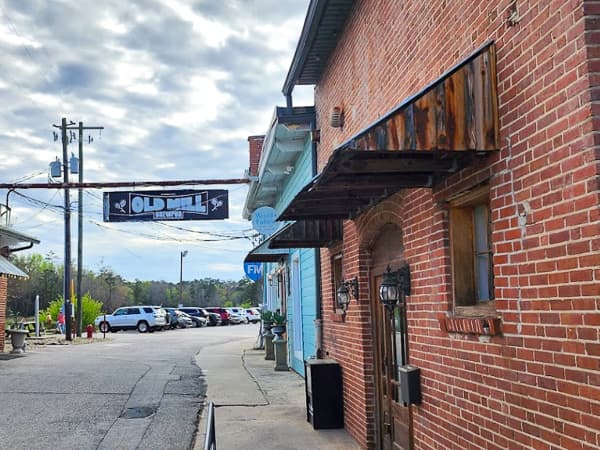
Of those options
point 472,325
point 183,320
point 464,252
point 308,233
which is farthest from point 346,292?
point 183,320

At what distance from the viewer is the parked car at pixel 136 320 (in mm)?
41500

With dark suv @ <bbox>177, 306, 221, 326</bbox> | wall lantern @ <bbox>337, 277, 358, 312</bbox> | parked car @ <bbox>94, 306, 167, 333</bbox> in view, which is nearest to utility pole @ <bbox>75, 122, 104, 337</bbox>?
parked car @ <bbox>94, 306, 167, 333</bbox>

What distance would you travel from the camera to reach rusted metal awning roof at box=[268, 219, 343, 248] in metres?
9.38

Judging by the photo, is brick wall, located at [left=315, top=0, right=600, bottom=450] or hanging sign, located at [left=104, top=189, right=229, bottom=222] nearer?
brick wall, located at [left=315, top=0, right=600, bottom=450]

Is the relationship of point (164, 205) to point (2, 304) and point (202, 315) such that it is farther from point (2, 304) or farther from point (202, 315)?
point (202, 315)

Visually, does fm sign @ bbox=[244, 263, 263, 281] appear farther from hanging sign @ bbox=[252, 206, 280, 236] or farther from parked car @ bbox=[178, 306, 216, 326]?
parked car @ bbox=[178, 306, 216, 326]

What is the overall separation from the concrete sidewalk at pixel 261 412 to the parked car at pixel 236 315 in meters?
36.8

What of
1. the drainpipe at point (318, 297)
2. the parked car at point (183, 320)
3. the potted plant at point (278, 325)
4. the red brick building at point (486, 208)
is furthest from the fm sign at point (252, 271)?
the parked car at point (183, 320)

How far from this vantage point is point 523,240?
13.4 ft

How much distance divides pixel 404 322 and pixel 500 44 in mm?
3225

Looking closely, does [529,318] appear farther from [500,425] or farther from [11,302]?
[11,302]

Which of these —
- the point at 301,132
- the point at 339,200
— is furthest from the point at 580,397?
the point at 301,132

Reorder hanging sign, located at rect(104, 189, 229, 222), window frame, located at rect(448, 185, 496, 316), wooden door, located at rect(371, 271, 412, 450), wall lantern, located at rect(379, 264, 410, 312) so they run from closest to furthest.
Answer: window frame, located at rect(448, 185, 496, 316)
wall lantern, located at rect(379, 264, 410, 312)
wooden door, located at rect(371, 271, 412, 450)
hanging sign, located at rect(104, 189, 229, 222)

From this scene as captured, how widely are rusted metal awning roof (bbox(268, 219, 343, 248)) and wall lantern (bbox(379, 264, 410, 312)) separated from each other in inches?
110
